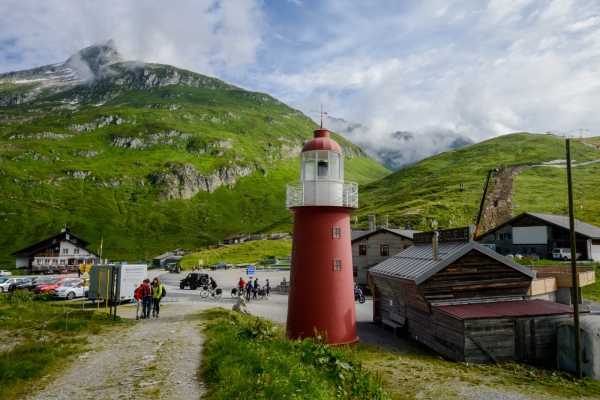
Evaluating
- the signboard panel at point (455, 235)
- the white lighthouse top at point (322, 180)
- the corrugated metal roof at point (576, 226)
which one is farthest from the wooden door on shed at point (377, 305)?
the corrugated metal roof at point (576, 226)

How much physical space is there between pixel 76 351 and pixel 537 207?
109070mm

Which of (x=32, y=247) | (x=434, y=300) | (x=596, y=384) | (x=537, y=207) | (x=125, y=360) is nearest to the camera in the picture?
(x=125, y=360)

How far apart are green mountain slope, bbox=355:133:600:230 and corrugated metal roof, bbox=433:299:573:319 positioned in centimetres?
5037

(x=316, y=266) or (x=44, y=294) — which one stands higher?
(x=316, y=266)

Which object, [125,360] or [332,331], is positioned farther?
[332,331]

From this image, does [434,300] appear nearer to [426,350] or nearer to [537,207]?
[426,350]

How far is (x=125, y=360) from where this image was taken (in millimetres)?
12617

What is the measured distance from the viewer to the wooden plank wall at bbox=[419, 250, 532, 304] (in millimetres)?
19398

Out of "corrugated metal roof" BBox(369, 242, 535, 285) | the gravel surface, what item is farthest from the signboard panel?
the gravel surface

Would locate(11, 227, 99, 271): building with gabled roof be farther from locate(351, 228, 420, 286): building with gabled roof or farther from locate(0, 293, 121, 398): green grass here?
locate(0, 293, 121, 398): green grass

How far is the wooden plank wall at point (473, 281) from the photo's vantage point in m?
19.4

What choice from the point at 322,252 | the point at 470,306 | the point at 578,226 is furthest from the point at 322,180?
the point at 578,226

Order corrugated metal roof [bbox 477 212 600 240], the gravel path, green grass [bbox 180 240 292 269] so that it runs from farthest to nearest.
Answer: green grass [bbox 180 240 292 269]
corrugated metal roof [bbox 477 212 600 240]
the gravel path

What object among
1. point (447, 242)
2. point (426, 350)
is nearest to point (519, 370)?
point (426, 350)
